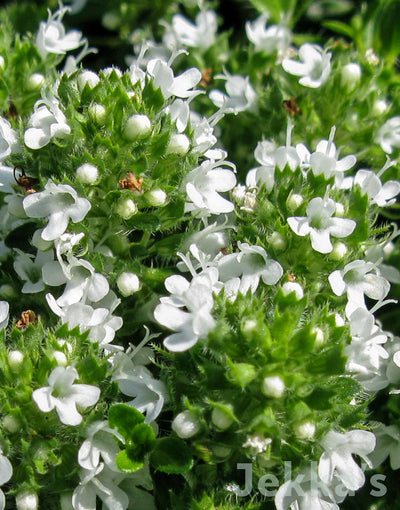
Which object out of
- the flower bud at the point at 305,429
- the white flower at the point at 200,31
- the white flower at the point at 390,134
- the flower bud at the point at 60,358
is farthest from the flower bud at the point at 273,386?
the white flower at the point at 200,31

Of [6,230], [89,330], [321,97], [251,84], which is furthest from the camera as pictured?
[251,84]

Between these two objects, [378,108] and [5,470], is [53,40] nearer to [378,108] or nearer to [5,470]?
[378,108]

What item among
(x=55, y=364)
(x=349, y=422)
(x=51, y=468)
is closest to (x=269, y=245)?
(x=349, y=422)

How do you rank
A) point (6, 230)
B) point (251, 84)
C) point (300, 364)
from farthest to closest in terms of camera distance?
point (251, 84)
point (6, 230)
point (300, 364)

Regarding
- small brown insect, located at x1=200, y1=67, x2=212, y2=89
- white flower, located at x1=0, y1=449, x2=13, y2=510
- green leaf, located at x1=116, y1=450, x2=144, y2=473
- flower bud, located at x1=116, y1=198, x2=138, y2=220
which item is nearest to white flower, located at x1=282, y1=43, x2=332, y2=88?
small brown insect, located at x1=200, y1=67, x2=212, y2=89

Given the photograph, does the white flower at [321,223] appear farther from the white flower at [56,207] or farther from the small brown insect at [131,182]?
the white flower at [56,207]

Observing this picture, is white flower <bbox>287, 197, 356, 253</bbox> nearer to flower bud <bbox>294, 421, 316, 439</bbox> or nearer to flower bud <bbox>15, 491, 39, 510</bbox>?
flower bud <bbox>294, 421, 316, 439</bbox>

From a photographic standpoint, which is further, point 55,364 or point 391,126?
point 391,126

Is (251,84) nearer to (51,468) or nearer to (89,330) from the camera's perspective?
(89,330)
